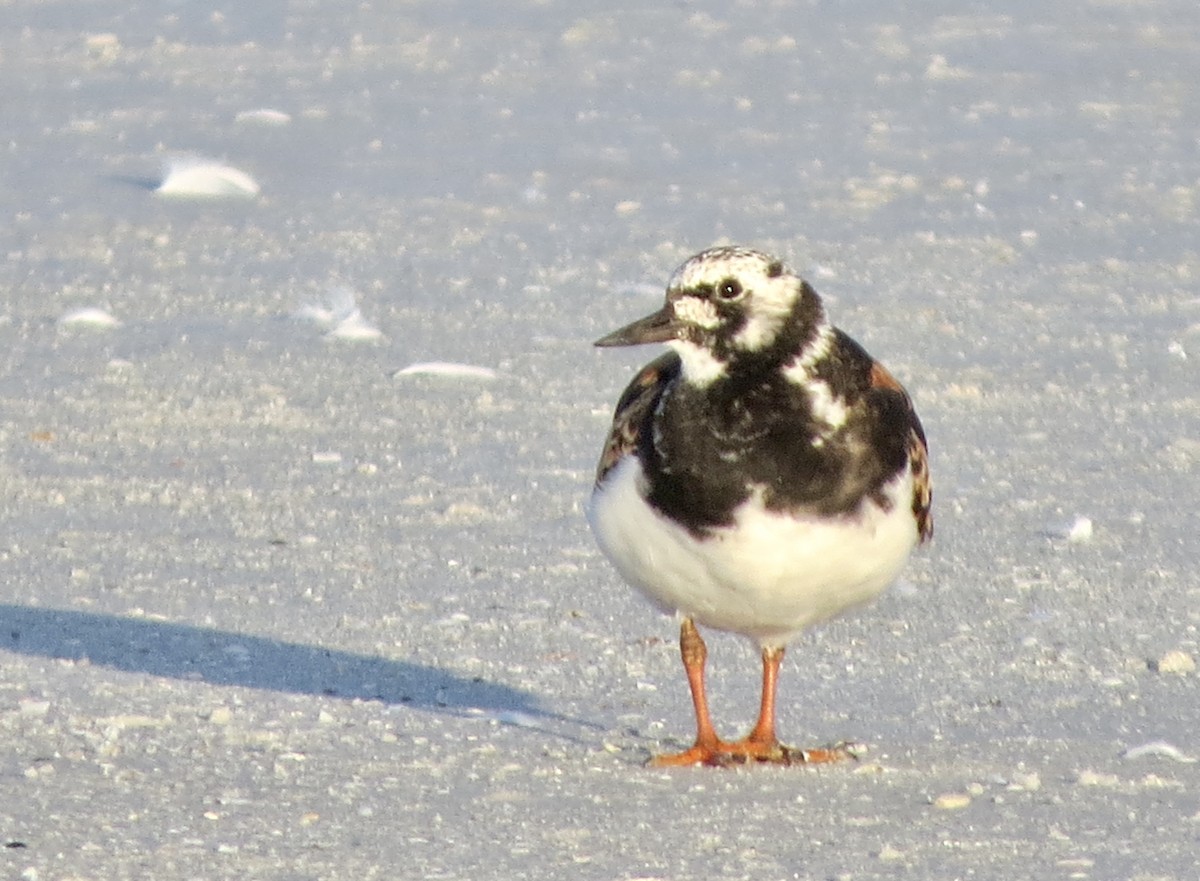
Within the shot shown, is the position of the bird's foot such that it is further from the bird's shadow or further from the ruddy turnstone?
the bird's shadow

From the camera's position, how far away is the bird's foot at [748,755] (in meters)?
4.27

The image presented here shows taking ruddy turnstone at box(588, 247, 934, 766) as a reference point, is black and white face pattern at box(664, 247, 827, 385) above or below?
above

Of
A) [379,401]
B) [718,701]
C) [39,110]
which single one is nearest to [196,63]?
[39,110]

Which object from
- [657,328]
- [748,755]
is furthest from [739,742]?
[657,328]

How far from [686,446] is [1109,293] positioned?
4.00 meters

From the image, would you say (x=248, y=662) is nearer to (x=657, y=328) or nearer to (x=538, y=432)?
(x=657, y=328)

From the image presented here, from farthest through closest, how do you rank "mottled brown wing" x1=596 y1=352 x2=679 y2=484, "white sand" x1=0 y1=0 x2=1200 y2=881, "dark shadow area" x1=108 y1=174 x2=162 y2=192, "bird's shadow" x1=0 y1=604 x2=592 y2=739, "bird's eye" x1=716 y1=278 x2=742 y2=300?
"dark shadow area" x1=108 y1=174 x2=162 y2=192
"bird's shadow" x1=0 y1=604 x2=592 y2=739
"mottled brown wing" x1=596 y1=352 x2=679 y2=484
"bird's eye" x1=716 y1=278 x2=742 y2=300
"white sand" x1=0 y1=0 x2=1200 y2=881

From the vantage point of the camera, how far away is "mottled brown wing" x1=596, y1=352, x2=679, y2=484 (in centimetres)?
427

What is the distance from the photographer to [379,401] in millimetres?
6703

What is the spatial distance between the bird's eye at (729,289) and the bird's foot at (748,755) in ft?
2.79

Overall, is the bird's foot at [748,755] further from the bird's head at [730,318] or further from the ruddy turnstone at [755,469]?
the bird's head at [730,318]

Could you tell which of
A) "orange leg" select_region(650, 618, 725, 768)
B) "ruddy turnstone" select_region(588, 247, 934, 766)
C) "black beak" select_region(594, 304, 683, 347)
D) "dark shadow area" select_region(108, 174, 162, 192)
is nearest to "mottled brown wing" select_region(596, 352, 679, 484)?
"ruddy turnstone" select_region(588, 247, 934, 766)

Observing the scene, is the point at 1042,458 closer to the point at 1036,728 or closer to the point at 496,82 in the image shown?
the point at 1036,728

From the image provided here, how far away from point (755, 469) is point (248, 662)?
1.38m
